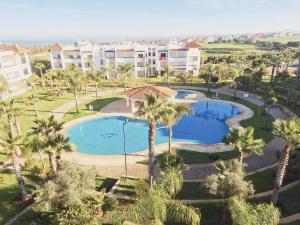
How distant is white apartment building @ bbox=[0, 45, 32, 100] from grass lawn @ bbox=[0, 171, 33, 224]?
45.4 m

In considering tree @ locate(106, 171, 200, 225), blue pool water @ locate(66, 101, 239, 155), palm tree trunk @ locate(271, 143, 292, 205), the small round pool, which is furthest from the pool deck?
the small round pool

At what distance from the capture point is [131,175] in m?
30.5

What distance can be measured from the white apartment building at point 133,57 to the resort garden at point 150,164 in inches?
1310

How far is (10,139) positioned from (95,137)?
20998 millimetres

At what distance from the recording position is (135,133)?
149 feet

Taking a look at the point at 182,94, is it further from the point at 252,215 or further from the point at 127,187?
the point at 252,215

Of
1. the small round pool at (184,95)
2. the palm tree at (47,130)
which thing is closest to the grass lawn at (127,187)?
the palm tree at (47,130)

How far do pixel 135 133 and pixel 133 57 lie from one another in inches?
2009

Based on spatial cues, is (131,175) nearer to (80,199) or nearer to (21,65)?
(80,199)

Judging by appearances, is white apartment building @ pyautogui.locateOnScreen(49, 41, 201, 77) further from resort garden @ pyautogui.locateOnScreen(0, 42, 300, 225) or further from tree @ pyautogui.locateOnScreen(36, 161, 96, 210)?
tree @ pyautogui.locateOnScreen(36, 161, 96, 210)

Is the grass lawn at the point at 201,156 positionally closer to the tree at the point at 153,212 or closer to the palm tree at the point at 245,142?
the palm tree at the point at 245,142

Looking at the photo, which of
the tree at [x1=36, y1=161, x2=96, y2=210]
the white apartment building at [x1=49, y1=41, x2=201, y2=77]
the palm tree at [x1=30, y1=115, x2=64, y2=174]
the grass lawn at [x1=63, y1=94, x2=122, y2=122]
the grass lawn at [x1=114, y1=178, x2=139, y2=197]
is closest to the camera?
the tree at [x1=36, y1=161, x2=96, y2=210]

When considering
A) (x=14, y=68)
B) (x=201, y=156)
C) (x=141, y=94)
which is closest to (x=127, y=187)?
(x=201, y=156)

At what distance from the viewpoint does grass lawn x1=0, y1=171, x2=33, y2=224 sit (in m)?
24.1
